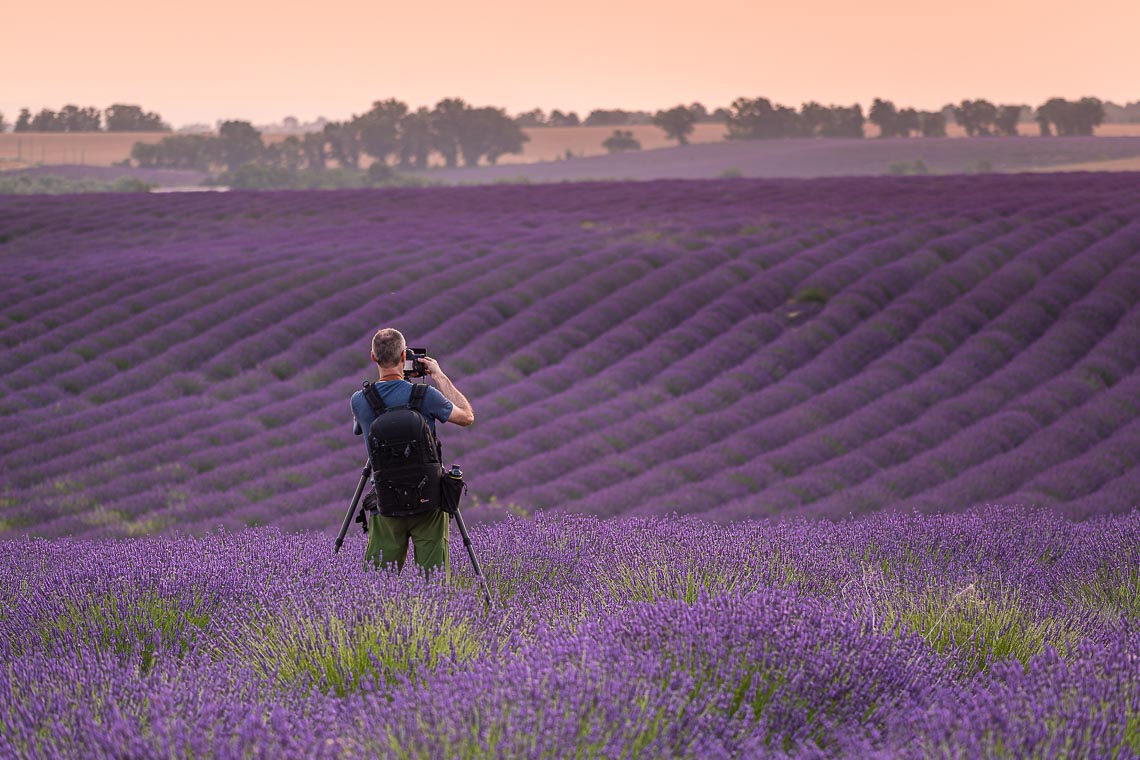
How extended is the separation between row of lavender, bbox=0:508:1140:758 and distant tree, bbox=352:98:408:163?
71661 mm

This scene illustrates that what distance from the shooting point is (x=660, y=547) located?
5.20 meters

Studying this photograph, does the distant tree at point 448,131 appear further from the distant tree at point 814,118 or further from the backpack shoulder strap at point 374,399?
the backpack shoulder strap at point 374,399

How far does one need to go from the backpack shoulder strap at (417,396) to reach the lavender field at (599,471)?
2.58 feet

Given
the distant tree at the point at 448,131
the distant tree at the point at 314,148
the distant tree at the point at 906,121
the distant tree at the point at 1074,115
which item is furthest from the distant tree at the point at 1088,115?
the distant tree at the point at 314,148

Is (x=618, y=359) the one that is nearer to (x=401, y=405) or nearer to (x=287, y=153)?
(x=401, y=405)

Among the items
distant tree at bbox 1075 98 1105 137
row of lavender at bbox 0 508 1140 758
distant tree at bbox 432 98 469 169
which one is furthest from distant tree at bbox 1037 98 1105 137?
row of lavender at bbox 0 508 1140 758

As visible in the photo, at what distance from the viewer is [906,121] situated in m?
74.3

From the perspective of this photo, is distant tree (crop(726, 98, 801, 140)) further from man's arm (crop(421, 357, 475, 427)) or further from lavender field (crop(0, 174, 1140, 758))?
man's arm (crop(421, 357, 475, 427))

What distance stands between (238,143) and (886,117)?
43.9 m

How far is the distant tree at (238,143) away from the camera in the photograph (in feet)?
239

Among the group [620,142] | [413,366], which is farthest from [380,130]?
[413,366]

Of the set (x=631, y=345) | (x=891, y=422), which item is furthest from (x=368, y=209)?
(x=891, y=422)

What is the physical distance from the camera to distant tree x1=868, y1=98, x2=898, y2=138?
74625 mm

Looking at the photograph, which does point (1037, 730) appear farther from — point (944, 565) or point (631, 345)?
point (631, 345)
